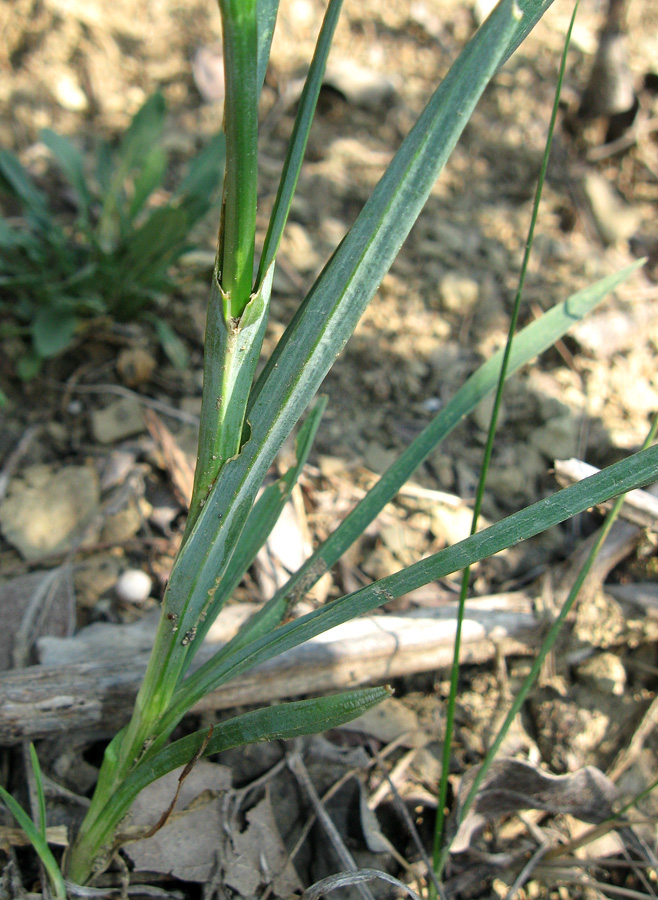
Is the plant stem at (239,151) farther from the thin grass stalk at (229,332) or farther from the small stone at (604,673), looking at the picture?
the small stone at (604,673)

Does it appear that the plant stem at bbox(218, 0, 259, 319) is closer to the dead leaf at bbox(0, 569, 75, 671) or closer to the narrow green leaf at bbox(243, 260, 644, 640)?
the narrow green leaf at bbox(243, 260, 644, 640)

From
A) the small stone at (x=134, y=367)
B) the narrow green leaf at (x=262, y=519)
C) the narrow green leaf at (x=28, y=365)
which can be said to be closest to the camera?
the narrow green leaf at (x=262, y=519)

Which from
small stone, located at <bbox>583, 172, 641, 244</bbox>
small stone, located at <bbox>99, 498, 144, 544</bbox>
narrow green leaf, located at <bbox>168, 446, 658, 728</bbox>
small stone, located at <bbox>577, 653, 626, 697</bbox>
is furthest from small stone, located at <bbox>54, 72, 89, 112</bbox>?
small stone, located at <bbox>577, 653, 626, 697</bbox>

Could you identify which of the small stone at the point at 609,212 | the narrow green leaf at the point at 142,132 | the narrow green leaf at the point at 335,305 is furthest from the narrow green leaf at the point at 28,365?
the small stone at the point at 609,212

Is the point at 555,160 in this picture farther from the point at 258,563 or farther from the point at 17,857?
the point at 17,857

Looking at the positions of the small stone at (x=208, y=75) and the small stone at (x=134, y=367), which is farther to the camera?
the small stone at (x=208, y=75)

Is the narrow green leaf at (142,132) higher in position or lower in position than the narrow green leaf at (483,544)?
higher

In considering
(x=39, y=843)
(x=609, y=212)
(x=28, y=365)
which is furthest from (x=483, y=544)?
(x=609, y=212)
